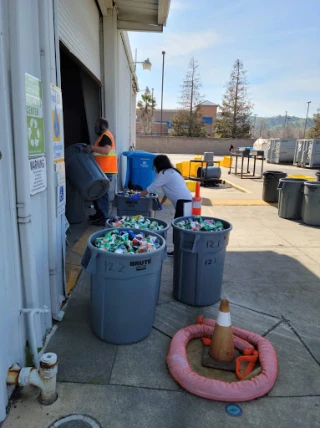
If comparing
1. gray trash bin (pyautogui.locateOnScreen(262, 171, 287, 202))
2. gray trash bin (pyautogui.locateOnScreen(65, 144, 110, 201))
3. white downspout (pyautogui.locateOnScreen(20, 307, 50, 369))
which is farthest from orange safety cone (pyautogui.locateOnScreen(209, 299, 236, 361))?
gray trash bin (pyautogui.locateOnScreen(262, 171, 287, 202))

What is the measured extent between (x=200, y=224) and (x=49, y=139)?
1.86 meters

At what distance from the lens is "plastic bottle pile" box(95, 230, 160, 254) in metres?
2.89

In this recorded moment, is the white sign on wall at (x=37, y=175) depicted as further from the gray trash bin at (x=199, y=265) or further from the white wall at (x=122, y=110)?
the white wall at (x=122, y=110)

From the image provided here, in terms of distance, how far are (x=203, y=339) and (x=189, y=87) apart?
47496 millimetres

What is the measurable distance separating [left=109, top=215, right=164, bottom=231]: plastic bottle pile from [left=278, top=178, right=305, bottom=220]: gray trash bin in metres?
4.80

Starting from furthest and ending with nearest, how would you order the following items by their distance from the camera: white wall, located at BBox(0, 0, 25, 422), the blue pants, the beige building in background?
the beige building in background → the blue pants → white wall, located at BBox(0, 0, 25, 422)

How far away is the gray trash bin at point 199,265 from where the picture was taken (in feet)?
11.6

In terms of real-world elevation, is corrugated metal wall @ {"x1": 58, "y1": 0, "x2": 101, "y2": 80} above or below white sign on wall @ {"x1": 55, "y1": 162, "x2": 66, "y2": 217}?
above

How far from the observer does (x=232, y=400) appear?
2.37 meters

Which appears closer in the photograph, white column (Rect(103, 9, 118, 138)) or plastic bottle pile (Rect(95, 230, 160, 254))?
plastic bottle pile (Rect(95, 230, 160, 254))

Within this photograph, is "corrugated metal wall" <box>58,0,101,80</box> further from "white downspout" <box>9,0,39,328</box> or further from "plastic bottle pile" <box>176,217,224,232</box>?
"plastic bottle pile" <box>176,217,224,232</box>

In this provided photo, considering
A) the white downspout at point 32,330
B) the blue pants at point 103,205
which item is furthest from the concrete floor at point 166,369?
the blue pants at point 103,205

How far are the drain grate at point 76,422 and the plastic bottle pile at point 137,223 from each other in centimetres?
193

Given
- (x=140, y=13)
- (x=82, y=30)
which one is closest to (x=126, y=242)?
(x=82, y=30)
